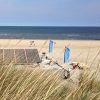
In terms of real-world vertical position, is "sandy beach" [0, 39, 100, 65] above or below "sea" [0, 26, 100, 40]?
above

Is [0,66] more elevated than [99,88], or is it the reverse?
[0,66]

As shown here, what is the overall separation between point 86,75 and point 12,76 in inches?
31.4

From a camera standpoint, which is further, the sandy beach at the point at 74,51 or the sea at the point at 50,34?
the sea at the point at 50,34

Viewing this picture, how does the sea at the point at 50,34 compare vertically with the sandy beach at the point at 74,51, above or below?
below

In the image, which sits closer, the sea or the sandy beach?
the sandy beach

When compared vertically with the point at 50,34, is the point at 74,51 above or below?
above

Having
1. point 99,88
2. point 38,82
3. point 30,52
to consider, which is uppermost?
point 38,82

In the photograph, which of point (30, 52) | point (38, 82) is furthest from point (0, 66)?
point (30, 52)

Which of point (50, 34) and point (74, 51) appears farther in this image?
point (50, 34)

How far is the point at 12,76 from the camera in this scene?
141 inches

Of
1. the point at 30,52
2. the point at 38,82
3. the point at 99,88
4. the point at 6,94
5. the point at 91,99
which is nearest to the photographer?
the point at 6,94

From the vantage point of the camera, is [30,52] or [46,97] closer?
[46,97]

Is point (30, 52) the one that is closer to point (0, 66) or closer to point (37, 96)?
point (0, 66)

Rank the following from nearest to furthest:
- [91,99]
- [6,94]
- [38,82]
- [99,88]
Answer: [6,94], [91,99], [38,82], [99,88]
